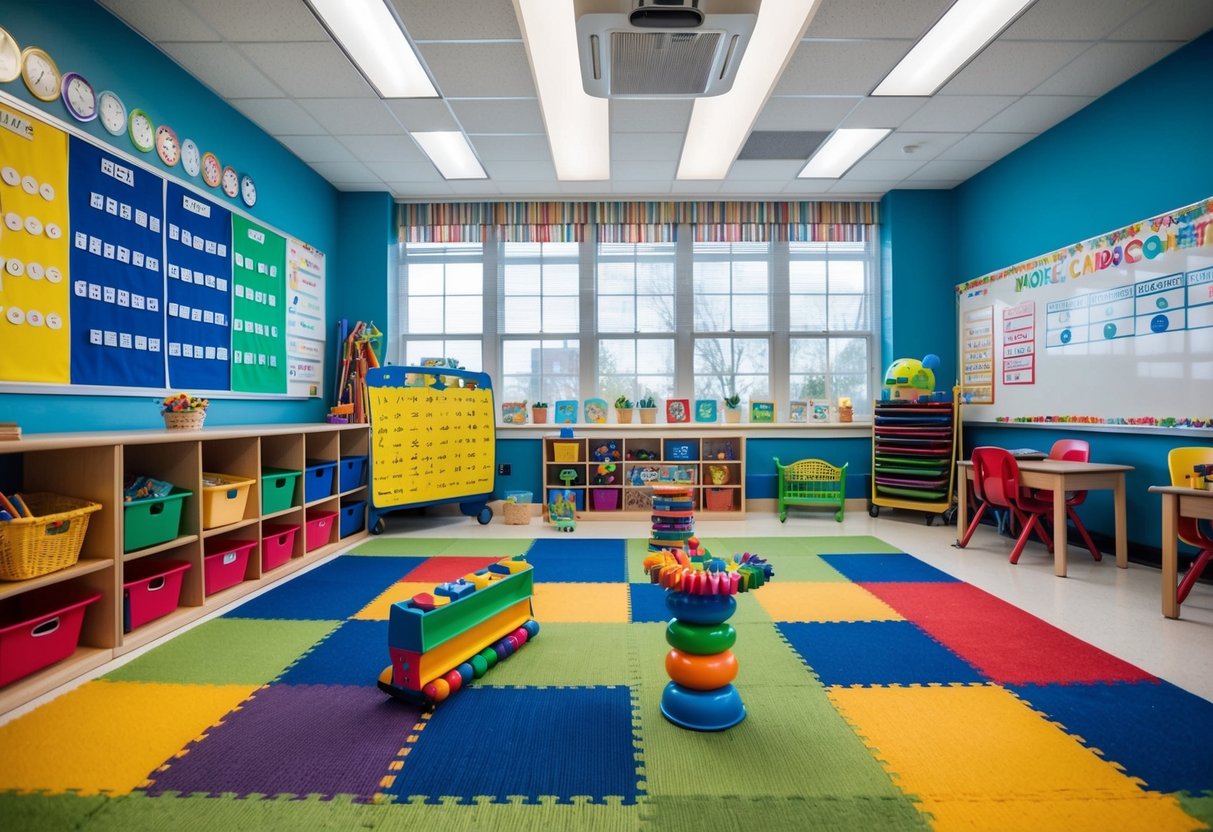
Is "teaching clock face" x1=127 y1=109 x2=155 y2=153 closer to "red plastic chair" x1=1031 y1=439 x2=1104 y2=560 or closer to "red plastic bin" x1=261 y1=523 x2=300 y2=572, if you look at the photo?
"red plastic bin" x1=261 y1=523 x2=300 y2=572

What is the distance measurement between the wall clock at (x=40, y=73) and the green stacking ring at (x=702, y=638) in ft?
12.8

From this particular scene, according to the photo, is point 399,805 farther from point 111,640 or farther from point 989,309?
point 989,309

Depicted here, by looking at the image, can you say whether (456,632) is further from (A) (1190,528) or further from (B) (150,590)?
(A) (1190,528)

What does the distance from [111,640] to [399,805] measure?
1878 millimetres

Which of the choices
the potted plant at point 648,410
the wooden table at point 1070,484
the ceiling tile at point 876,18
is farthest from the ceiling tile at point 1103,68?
the potted plant at point 648,410

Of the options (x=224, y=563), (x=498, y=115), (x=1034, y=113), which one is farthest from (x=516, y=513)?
(x=1034, y=113)

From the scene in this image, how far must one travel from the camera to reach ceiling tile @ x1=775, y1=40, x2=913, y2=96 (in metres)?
3.61

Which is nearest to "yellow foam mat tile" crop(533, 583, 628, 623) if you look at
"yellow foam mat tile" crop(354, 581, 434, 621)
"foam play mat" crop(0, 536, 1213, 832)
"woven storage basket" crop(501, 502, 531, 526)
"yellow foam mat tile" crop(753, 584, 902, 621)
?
"foam play mat" crop(0, 536, 1213, 832)

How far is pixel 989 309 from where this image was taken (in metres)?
5.48

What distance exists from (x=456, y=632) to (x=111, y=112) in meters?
3.50

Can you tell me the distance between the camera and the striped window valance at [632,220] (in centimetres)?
631

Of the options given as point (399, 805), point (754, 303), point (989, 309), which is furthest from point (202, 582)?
point (989, 309)

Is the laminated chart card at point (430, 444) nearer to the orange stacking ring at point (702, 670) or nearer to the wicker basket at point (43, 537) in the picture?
the wicker basket at point (43, 537)

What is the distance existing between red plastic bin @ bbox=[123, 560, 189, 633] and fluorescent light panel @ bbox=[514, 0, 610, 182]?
3.52 metres
